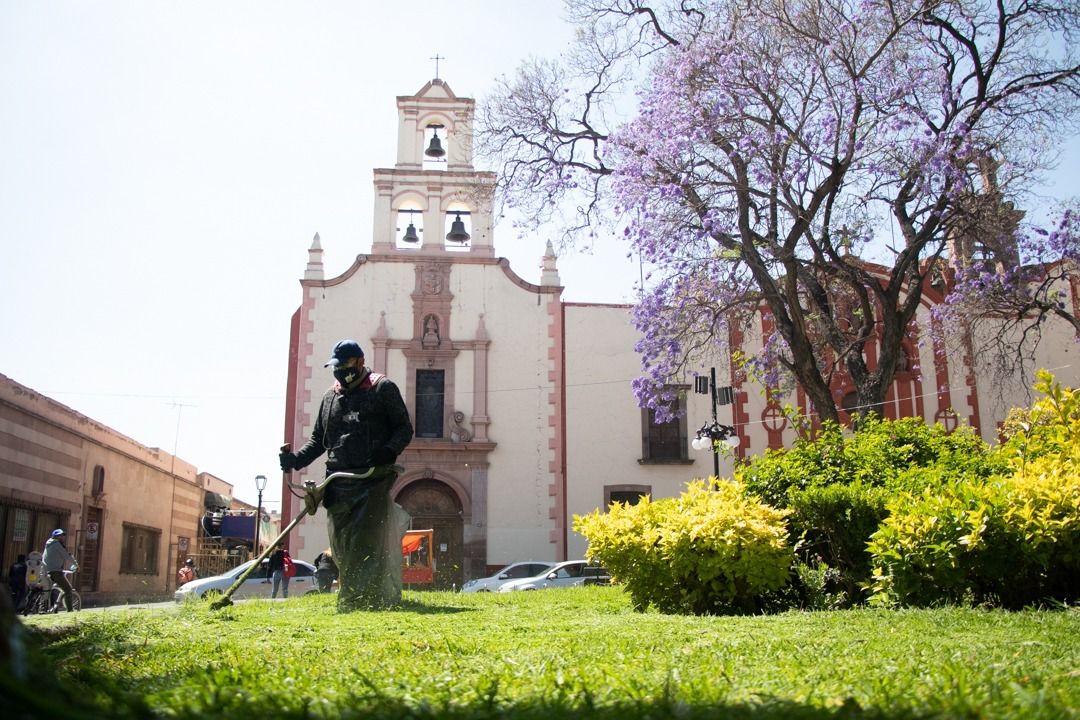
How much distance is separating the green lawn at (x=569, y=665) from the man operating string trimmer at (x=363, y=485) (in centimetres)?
84

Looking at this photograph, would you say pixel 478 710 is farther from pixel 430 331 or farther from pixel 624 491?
pixel 430 331

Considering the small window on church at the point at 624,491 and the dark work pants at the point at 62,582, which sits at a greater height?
the small window on church at the point at 624,491

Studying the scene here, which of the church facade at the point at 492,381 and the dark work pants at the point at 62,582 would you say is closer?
the dark work pants at the point at 62,582

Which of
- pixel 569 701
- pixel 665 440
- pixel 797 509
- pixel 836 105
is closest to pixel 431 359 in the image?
pixel 665 440

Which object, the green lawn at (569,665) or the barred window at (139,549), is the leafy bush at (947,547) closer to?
the green lawn at (569,665)

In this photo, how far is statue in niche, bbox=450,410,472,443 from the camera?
84.1ft

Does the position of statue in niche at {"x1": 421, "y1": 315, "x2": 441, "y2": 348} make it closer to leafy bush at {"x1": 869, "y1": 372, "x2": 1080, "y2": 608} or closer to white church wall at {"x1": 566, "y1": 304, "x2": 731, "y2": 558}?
white church wall at {"x1": 566, "y1": 304, "x2": 731, "y2": 558}

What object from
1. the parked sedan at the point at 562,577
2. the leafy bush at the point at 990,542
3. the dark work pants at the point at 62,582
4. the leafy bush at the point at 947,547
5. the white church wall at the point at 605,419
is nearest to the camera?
the leafy bush at the point at 990,542

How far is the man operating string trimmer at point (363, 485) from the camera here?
7.34 metres

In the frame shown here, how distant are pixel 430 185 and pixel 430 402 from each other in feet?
19.7

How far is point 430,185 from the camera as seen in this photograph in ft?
87.3

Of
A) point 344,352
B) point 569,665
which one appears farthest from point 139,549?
point 569,665

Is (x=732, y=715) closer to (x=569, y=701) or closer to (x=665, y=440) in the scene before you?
(x=569, y=701)

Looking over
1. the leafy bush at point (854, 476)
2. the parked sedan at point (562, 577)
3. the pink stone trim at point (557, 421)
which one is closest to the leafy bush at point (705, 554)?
the leafy bush at point (854, 476)
